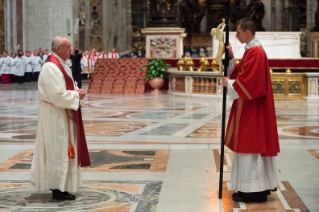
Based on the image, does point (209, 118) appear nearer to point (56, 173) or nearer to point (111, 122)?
point (111, 122)

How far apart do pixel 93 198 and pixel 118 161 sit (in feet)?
5.62

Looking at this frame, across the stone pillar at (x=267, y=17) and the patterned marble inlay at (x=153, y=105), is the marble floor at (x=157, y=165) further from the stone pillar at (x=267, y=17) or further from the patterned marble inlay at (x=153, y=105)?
the stone pillar at (x=267, y=17)

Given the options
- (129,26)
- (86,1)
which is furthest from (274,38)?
(129,26)

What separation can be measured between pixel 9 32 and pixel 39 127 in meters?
26.5

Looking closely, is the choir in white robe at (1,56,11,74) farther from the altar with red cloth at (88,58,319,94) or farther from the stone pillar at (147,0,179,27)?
the stone pillar at (147,0,179,27)

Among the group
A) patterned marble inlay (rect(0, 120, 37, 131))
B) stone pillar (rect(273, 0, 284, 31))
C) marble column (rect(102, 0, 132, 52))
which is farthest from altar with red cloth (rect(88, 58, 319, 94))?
stone pillar (rect(273, 0, 284, 31))

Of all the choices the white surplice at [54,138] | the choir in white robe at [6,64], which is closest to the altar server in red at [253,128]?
the white surplice at [54,138]

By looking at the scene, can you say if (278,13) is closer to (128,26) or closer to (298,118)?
(128,26)

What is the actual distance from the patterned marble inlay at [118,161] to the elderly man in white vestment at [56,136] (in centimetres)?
131

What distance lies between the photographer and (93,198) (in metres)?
5.00

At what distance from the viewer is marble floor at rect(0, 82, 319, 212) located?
191 inches

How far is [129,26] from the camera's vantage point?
40.0 meters

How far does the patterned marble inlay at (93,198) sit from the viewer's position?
4.70 metres

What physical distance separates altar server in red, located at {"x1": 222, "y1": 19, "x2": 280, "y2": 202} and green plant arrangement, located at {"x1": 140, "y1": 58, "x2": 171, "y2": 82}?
14.4 metres
